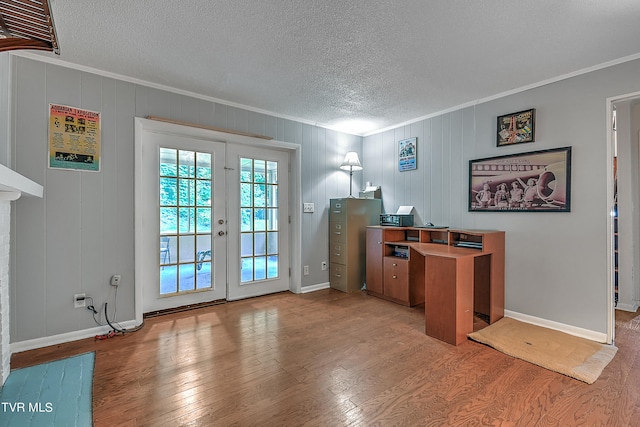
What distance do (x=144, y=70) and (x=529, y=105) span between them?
12.4ft

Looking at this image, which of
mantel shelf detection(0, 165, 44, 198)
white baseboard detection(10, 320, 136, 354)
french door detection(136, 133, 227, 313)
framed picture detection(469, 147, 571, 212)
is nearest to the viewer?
mantel shelf detection(0, 165, 44, 198)

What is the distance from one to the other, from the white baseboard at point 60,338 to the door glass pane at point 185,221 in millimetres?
581

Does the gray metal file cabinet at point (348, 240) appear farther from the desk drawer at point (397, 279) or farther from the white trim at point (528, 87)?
the white trim at point (528, 87)

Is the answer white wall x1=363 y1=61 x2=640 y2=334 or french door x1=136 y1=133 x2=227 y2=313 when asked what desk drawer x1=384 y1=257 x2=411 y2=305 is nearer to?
white wall x1=363 y1=61 x2=640 y2=334

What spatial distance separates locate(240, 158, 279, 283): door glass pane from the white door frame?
0.23m

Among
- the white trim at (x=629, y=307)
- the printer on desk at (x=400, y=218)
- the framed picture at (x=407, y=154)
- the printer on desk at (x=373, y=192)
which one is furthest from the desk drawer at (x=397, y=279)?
the white trim at (x=629, y=307)

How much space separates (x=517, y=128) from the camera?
9.84 feet

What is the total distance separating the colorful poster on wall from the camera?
2.47 metres

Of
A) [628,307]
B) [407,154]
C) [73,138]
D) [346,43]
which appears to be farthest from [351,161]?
[628,307]

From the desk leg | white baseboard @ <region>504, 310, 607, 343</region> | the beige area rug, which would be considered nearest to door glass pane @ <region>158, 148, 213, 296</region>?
the desk leg

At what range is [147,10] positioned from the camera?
184 centimetres

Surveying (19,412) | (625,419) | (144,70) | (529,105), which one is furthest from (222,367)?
(529,105)

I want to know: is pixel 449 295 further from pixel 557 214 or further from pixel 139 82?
pixel 139 82

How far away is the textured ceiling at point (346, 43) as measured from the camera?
1.81 m
